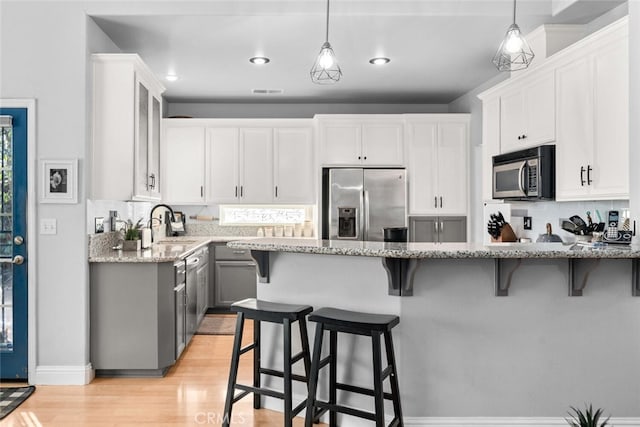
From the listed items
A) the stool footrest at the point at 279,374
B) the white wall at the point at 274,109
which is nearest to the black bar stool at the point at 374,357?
the stool footrest at the point at 279,374

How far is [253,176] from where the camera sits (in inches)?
235

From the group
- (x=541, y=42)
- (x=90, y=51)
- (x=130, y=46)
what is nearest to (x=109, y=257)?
(x=90, y=51)

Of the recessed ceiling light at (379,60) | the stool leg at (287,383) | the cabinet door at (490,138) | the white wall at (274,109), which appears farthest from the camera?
the white wall at (274,109)

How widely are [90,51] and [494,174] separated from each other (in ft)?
10.8

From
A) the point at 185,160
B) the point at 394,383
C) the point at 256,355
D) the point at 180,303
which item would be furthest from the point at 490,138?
the point at 185,160

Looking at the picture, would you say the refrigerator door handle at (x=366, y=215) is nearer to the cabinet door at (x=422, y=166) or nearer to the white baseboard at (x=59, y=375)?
the cabinet door at (x=422, y=166)

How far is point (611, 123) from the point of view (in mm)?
2869

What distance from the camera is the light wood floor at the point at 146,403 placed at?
286cm

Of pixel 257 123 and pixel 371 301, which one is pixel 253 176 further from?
pixel 371 301

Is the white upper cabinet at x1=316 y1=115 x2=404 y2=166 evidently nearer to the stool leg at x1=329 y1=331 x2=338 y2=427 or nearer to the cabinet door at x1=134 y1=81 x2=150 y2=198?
the cabinet door at x1=134 y1=81 x2=150 y2=198

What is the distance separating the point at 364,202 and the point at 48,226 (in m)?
3.29

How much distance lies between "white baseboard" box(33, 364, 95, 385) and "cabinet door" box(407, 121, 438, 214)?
374 cm

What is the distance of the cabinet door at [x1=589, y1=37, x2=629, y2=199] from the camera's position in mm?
2771

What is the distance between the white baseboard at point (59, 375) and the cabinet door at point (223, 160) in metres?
2.90
